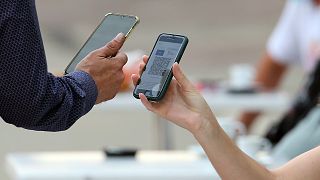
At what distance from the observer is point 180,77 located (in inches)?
97.3

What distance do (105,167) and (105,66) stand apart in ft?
4.96

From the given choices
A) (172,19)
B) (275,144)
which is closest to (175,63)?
(275,144)

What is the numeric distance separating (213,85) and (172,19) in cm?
950

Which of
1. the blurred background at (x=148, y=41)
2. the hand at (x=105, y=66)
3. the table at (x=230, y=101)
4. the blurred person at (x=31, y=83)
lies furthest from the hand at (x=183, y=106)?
the blurred background at (x=148, y=41)

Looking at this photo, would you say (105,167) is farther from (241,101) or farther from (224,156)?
(241,101)

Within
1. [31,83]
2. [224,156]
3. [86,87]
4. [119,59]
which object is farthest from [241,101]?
[31,83]

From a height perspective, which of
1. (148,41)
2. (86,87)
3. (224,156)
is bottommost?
(148,41)

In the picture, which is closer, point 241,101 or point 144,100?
point 144,100

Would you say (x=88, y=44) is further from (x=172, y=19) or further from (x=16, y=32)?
(x=172, y=19)

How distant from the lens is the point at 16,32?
211 cm

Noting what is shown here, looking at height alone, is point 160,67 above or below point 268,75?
above

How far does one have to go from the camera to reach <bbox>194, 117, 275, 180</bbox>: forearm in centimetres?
255

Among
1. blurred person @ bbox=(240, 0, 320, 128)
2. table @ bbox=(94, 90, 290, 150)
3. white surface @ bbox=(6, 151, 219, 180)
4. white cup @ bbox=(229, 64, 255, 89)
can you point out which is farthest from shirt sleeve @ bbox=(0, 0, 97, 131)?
white cup @ bbox=(229, 64, 255, 89)

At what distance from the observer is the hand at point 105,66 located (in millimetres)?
2377
